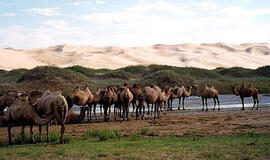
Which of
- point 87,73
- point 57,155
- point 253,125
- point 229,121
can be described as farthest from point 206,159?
point 87,73

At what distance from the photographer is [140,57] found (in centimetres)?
11219

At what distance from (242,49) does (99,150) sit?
138324mm

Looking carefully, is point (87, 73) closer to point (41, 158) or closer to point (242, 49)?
point (41, 158)

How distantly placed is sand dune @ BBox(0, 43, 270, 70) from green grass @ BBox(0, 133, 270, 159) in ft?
216

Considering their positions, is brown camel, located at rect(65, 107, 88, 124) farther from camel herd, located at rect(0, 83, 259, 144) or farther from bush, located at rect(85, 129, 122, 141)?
bush, located at rect(85, 129, 122, 141)

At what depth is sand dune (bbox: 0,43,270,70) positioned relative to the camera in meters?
87.8

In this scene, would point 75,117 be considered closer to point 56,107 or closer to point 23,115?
point 23,115

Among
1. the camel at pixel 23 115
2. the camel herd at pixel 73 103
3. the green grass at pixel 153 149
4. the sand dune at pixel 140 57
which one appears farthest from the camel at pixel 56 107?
the sand dune at pixel 140 57

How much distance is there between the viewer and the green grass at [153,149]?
1020cm

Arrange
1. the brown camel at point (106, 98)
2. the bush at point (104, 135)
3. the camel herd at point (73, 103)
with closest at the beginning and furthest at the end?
1. the camel herd at point (73, 103)
2. the bush at point (104, 135)
3. the brown camel at point (106, 98)

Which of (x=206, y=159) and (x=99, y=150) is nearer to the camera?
(x=206, y=159)

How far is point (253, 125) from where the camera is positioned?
53.0ft

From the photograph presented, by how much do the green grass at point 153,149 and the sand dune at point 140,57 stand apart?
65.8 metres

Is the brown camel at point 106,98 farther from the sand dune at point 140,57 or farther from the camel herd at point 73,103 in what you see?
the sand dune at point 140,57
